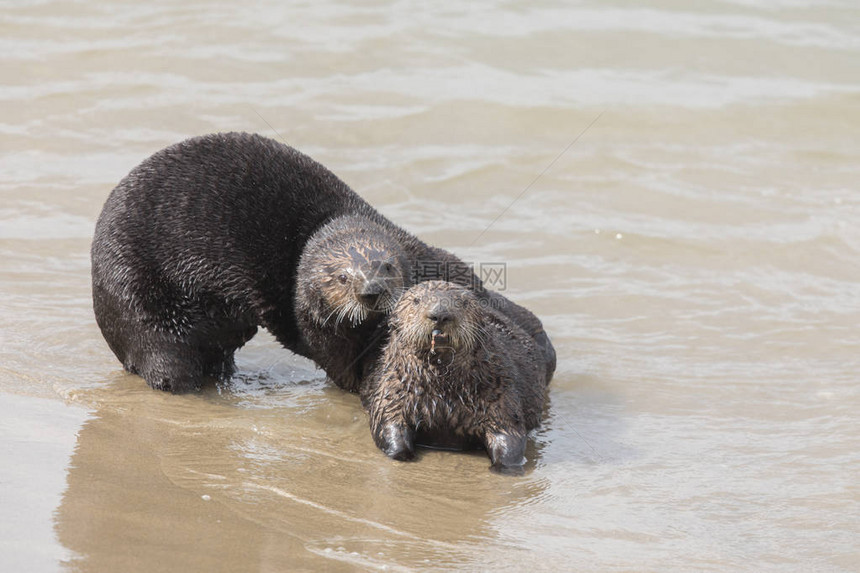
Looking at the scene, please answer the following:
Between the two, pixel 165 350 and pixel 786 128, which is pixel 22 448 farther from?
pixel 786 128

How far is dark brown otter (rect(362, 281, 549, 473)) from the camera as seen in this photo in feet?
22.2

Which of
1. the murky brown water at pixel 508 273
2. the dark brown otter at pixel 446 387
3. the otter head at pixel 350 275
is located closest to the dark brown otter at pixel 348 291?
the otter head at pixel 350 275

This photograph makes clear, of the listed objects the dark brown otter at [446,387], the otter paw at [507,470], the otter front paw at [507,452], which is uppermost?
the dark brown otter at [446,387]

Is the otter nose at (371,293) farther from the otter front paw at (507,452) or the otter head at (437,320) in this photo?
the otter front paw at (507,452)

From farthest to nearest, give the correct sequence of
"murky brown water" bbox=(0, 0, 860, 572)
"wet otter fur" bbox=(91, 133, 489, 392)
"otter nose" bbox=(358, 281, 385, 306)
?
"wet otter fur" bbox=(91, 133, 489, 392) < "otter nose" bbox=(358, 281, 385, 306) < "murky brown water" bbox=(0, 0, 860, 572)

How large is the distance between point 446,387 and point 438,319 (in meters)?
0.52

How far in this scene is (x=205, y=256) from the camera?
7.54 m

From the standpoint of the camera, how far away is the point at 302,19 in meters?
15.6

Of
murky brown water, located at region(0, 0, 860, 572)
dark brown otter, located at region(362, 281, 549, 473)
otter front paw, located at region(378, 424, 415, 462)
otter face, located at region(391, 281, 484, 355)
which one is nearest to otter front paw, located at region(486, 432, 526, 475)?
dark brown otter, located at region(362, 281, 549, 473)

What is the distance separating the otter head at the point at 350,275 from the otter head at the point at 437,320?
0.59 feet

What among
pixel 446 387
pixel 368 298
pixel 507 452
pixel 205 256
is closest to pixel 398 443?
pixel 446 387

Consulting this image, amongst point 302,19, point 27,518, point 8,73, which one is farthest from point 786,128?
point 27,518

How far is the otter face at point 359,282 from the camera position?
705 cm

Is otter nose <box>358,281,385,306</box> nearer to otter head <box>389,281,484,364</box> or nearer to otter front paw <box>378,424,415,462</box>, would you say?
otter head <box>389,281,484,364</box>
